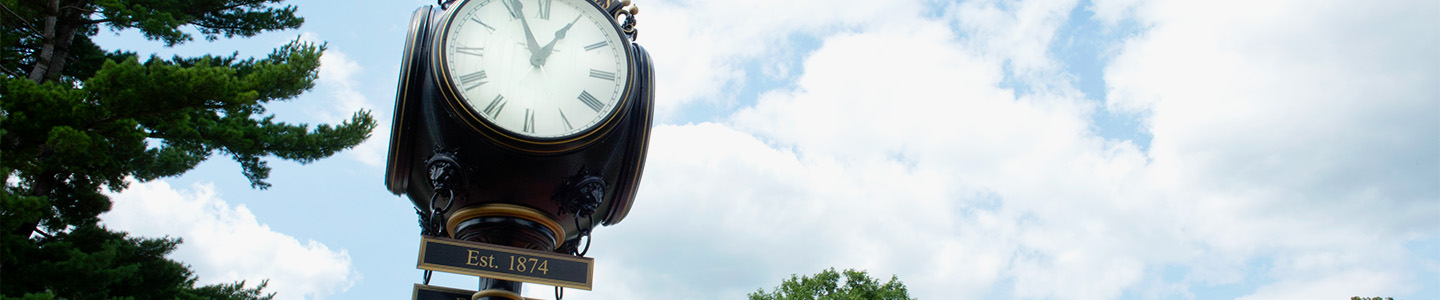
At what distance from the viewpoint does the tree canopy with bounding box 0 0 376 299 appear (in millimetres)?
9141

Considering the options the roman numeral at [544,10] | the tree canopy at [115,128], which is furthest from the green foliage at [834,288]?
the roman numeral at [544,10]

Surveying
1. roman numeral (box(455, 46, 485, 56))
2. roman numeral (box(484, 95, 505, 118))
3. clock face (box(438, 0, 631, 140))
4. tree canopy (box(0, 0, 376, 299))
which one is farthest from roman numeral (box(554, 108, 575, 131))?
tree canopy (box(0, 0, 376, 299))

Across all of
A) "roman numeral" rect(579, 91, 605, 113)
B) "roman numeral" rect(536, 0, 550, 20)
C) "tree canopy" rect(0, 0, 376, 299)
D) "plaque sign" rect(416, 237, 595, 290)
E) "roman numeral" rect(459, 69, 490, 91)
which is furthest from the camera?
"tree canopy" rect(0, 0, 376, 299)

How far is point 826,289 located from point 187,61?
55.9 feet

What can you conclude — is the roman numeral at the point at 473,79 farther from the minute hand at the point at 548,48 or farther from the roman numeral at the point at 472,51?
the minute hand at the point at 548,48

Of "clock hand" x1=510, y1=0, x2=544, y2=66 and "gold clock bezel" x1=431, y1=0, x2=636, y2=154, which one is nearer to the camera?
"gold clock bezel" x1=431, y1=0, x2=636, y2=154

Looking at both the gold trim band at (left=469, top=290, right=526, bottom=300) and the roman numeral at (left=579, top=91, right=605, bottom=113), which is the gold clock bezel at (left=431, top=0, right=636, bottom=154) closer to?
the roman numeral at (left=579, top=91, right=605, bottom=113)

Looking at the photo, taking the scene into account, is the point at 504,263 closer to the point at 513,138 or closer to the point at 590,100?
the point at 513,138

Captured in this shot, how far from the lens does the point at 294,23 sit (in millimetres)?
14281

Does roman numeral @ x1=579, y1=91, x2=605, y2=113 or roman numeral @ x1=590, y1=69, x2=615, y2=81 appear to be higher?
roman numeral @ x1=590, y1=69, x2=615, y2=81

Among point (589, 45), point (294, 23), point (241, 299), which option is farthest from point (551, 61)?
point (294, 23)

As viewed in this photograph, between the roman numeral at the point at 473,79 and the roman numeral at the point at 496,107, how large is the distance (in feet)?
0.20

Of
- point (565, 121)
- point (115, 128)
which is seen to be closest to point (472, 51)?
point (565, 121)

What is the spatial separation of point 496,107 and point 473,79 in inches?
4.1
